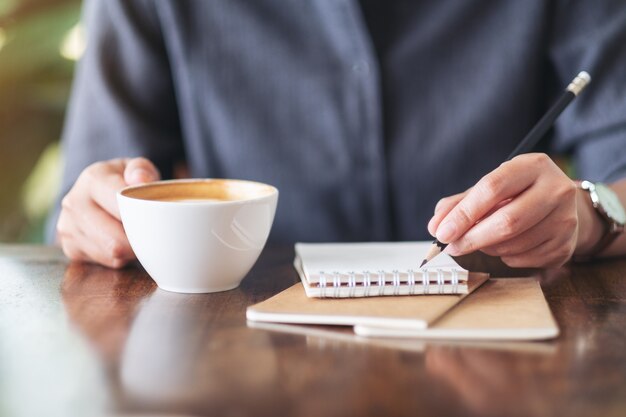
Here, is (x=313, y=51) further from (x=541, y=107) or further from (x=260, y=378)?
(x=260, y=378)

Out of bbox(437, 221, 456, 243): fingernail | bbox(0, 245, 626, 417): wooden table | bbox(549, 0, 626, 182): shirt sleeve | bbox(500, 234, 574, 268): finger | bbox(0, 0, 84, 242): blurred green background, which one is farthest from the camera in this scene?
bbox(0, 0, 84, 242): blurred green background

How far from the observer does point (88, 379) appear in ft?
1.92

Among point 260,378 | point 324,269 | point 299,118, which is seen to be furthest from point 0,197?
point 260,378

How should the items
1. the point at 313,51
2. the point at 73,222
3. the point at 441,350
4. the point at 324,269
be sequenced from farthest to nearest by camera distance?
the point at 313,51
the point at 73,222
the point at 324,269
the point at 441,350

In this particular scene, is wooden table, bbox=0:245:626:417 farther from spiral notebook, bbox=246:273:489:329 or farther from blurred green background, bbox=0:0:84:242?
blurred green background, bbox=0:0:84:242

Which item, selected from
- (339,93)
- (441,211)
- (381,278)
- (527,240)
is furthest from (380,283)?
(339,93)

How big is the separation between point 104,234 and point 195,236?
0.19 meters

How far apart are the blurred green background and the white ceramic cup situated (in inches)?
62.7

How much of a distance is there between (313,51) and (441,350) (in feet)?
2.55

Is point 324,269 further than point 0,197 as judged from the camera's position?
No

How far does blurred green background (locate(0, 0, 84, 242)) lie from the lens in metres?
2.32

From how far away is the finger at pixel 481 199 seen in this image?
80cm

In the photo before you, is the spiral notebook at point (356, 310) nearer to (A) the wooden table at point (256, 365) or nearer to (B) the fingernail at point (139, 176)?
(A) the wooden table at point (256, 365)

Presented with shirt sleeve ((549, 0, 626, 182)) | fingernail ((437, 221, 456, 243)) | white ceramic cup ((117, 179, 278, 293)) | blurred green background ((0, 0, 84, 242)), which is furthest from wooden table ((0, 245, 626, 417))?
blurred green background ((0, 0, 84, 242))
